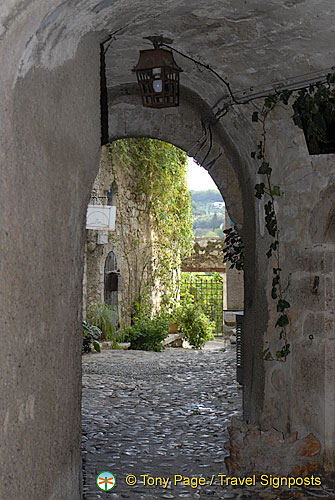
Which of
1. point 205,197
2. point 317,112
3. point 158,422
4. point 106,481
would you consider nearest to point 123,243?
point 158,422

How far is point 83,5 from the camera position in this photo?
195 cm

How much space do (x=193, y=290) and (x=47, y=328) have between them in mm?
13876

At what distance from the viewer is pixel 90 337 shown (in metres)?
8.98

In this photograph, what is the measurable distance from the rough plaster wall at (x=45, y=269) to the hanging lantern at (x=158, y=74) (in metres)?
1.05

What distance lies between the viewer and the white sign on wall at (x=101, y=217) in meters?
9.11

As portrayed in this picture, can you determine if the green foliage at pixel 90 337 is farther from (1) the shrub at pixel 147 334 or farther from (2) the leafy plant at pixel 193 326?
(2) the leafy plant at pixel 193 326

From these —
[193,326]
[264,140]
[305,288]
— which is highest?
[264,140]

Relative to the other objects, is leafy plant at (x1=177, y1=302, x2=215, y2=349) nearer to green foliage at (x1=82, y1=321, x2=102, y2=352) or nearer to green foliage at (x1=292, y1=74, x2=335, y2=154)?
green foliage at (x1=82, y1=321, x2=102, y2=352)

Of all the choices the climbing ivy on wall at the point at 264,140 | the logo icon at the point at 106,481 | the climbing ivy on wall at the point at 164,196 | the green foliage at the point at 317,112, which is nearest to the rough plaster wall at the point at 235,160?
the climbing ivy on wall at the point at 264,140

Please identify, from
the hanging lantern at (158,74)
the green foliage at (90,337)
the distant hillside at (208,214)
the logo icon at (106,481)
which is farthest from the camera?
the distant hillside at (208,214)

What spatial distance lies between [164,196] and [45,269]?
10.4 metres

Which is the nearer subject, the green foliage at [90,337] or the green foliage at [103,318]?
the green foliage at [90,337]

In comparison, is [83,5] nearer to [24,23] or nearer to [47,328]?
[24,23]

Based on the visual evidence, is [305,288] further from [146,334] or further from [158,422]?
[146,334]
